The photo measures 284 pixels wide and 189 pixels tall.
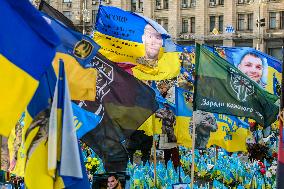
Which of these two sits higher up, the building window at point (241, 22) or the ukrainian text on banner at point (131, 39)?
the building window at point (241, 22)

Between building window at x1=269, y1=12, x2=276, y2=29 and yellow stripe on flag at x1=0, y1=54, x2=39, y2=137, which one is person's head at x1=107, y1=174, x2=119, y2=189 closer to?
yellow stripe on flag at x1=0, y1=54, x2=39, y2=137

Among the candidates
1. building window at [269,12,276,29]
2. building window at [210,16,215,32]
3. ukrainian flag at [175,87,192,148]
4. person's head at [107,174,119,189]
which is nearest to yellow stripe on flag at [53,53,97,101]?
person's head at [107,174,119,189]

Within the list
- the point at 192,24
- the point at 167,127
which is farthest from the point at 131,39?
the point at 192,24

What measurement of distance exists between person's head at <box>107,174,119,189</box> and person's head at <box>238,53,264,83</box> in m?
5.66

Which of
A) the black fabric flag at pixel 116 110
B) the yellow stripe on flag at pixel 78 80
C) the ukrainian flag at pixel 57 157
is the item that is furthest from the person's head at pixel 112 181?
the ukrainian flag at pixel 57 157

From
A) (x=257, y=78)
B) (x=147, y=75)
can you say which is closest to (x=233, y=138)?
(x=147, y=75)

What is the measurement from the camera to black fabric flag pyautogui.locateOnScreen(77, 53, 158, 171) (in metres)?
6.30

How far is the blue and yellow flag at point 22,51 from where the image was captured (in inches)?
159

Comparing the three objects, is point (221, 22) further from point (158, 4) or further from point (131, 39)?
point (131, 39)

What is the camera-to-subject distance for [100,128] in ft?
20.9

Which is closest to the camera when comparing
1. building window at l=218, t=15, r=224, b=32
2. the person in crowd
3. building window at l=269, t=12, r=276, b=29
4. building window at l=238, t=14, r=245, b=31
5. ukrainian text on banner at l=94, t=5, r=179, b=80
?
ukrainian text on banner at l=94, t=5, r=179, b=80

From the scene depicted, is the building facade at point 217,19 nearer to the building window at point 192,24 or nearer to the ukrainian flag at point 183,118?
the building window at point 192,24

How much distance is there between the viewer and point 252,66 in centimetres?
1164

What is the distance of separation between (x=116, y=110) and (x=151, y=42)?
11.1 ft
